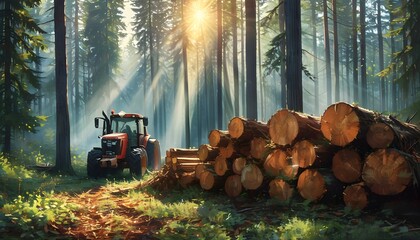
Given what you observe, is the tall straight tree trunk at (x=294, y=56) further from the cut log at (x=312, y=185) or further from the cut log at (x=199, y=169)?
the cut log at (x=312, y=185)

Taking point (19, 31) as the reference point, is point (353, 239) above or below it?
below

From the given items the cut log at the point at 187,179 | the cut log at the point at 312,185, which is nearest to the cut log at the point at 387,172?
the cut log at the point at 312,185

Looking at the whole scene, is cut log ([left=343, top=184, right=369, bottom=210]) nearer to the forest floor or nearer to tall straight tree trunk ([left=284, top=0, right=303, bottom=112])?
the forest floor

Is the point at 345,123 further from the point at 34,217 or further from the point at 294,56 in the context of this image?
the point at 34,217

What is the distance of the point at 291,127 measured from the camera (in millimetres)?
7180

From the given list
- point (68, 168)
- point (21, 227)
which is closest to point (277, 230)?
point (21, 227)

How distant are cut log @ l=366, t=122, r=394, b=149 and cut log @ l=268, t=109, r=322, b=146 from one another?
114 cm

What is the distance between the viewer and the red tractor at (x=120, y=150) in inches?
516

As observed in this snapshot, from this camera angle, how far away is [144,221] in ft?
22.3

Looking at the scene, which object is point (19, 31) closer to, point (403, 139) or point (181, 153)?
point (181, 153)

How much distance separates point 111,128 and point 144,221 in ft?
28.0

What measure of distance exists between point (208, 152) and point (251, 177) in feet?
5.30

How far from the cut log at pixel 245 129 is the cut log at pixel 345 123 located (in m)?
1.72

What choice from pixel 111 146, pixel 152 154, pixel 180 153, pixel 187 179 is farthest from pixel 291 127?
pixel 152 154
